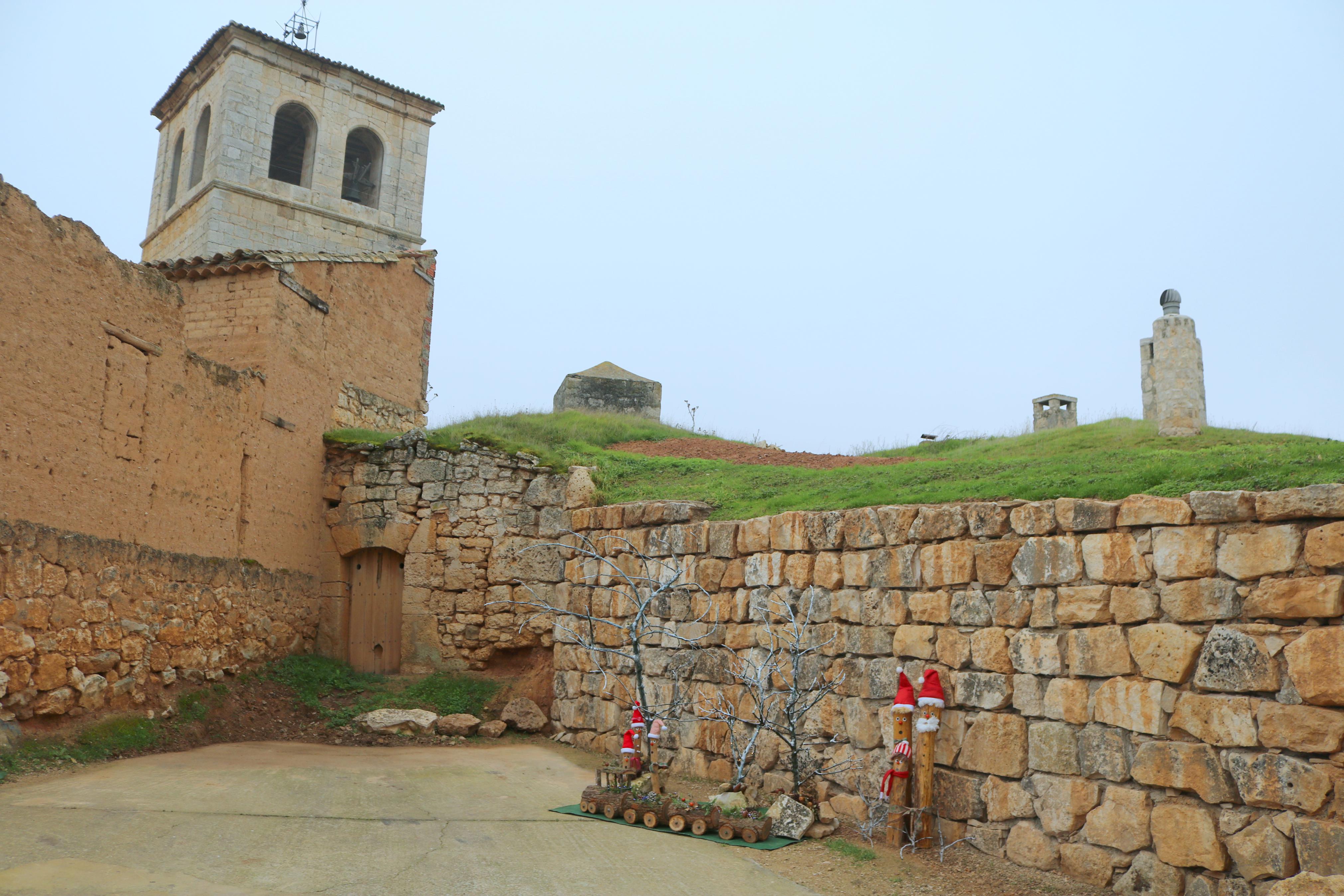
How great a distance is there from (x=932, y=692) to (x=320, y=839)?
448 cm

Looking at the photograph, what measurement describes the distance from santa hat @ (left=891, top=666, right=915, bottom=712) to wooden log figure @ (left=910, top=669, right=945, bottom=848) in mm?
71

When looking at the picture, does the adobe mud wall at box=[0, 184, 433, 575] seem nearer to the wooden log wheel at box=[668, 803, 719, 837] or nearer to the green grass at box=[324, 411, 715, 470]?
the green grass at box=[324, 411, 715, 470]

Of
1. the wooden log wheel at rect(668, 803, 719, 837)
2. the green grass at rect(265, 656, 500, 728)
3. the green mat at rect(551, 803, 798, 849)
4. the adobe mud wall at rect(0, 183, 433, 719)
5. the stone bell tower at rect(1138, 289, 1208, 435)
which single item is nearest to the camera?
the green mat at rect(551, 803, 798, 849)

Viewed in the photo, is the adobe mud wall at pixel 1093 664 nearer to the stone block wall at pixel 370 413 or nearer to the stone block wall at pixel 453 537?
the stone block wall at pixel 453 537

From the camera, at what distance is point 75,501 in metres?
8.77

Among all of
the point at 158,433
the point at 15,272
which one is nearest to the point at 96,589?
the point at 158,433

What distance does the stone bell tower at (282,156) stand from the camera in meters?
19.3

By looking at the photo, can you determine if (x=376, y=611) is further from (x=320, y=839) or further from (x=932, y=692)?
(x=932, y=692)

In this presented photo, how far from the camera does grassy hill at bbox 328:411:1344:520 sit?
6.53 m

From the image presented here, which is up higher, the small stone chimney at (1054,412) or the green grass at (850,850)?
the small stone chimney at (1054,412)

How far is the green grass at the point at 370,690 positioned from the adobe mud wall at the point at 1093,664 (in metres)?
3.38

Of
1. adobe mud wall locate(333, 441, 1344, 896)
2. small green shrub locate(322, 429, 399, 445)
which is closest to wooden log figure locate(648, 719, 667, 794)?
adobe mud wall locate(333, 441, 1344, 896)

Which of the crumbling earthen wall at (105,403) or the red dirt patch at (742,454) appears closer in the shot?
the crumbling earthen wall at (105,403)

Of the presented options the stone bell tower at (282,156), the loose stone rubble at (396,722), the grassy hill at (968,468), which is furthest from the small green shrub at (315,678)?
the stone bell tower at (282,156)
